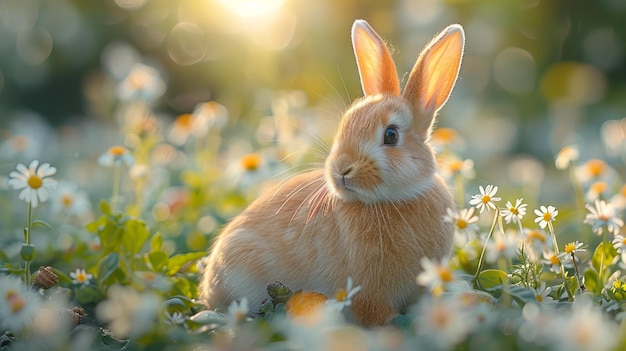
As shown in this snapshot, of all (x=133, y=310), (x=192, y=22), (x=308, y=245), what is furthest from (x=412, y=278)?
(x=192, y=22)

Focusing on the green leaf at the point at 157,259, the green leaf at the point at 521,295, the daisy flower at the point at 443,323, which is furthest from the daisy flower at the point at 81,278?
the daisy flower at the point at 443,323

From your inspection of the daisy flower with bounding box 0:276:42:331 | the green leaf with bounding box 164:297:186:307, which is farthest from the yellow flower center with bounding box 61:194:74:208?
the daisy flower with bounding box 0:276:42:331

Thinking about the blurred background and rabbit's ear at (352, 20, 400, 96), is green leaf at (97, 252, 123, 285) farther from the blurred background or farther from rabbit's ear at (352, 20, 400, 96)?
the blurred background

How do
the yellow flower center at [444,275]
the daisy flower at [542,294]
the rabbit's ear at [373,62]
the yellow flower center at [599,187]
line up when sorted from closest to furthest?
→ 1. the yellow flower center at [444,275]
2. the daisy flower at [542,294]
3. the rabbit's ear at [373,62]
4. the yellow flower center at [599,187]

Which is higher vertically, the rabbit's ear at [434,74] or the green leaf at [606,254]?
the rabbit's ear at [434,74]

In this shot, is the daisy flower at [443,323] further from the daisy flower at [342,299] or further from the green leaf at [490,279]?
the green leaf at [490,279]

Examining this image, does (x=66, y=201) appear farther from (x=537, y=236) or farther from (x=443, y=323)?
(x=443, y=323)
